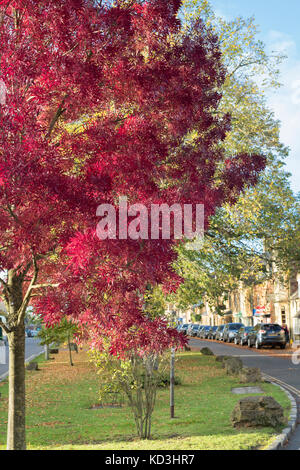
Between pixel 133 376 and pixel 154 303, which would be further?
pixel 154 303

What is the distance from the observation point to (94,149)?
6398 mm

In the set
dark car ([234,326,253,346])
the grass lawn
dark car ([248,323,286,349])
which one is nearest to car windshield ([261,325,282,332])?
dark car ([248,323,286,349])

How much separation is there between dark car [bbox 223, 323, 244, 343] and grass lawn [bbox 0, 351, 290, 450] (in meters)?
28.3

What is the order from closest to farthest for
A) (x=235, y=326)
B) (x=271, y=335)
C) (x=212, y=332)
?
(x=271, y=335) → (x=235, y=326) → (x=212, y=332)

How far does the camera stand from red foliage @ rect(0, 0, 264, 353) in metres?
5.52

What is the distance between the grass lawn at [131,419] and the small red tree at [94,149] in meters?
3.13

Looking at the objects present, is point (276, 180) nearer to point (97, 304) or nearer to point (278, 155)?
point (278, 155)

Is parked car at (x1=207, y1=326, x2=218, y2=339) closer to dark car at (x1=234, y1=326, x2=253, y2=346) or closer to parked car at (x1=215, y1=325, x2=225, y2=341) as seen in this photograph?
parked car at (x1=215, y1=325, x2=225, y2=341)

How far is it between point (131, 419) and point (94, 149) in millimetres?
8372

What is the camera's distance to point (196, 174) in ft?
22.9

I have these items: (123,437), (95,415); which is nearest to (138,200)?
(123,437)

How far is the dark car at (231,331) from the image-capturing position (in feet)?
165

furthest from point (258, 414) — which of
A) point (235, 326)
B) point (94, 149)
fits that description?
point (235, 326)

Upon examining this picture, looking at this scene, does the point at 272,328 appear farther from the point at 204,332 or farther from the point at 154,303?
the point at 204,332
